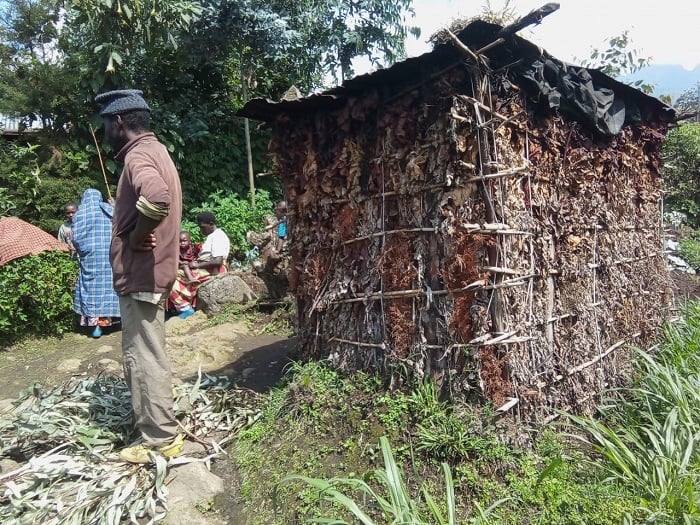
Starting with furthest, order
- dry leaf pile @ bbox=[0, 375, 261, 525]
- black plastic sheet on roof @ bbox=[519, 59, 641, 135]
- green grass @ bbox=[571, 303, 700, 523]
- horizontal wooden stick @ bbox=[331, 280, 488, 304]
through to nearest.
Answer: black plastic sheet on roof @ bbox=[519, 59, 641, 135], horizontal wooden stick @ bbox=[331, 280, 488, 304], dry leaf pile @ bbox=[0, 375, 261, 525], green grass @ bbox=[571, 303, 700, 523]

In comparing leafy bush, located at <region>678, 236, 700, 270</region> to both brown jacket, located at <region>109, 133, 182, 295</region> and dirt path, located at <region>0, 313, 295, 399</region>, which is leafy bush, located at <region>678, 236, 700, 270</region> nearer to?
dirt path, located at <region>0, 313, 295, 399</region>

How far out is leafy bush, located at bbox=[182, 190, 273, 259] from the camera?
1032 cm

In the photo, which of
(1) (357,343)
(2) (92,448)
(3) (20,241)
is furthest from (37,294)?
(1) (357,343)

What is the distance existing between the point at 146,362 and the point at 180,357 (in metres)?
2.90

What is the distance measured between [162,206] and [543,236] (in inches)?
107

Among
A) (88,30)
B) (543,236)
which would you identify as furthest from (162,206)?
(88,30)

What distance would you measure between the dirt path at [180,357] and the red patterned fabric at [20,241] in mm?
1342

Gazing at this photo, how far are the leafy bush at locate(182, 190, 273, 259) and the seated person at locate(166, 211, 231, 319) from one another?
2.07 m

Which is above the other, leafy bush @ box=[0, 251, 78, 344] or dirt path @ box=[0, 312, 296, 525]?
leafy bush @ box=[0, 251, 78, 344]

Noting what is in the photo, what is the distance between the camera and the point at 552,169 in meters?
4.00

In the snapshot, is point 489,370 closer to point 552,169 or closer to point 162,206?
point 552,169

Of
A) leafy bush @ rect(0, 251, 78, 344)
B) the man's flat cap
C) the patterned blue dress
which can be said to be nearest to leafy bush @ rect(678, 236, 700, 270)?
the man's flat cap

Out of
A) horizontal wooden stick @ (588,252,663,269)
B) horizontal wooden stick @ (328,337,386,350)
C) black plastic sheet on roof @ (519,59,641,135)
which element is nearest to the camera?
black plastic sheet on roof @ (519,59,641,135)

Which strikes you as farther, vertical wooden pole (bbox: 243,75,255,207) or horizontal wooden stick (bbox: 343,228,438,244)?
vertical wooden pole (bbox: 243,75,255,207)
